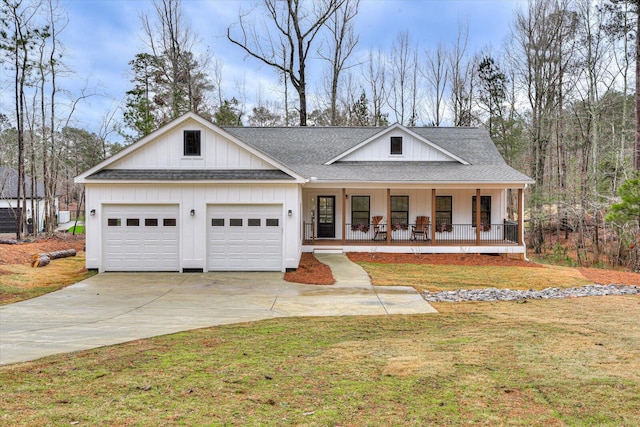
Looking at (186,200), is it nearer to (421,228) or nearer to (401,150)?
(421,228)

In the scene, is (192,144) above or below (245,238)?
above

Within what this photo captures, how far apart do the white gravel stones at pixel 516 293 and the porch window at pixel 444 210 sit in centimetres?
733

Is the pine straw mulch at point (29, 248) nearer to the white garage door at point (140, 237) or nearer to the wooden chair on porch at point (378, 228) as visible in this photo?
the white garage door at point (140, 237)

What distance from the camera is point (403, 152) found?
1972cm

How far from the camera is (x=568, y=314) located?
8867mm

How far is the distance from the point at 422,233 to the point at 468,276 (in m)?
4.99

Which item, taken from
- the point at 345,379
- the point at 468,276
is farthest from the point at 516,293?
the point at 345,379

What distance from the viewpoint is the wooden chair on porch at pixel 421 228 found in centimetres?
1859

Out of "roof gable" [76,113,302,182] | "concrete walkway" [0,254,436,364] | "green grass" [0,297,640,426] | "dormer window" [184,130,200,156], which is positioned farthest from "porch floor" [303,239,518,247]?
"green grass" [0,297,640,426]

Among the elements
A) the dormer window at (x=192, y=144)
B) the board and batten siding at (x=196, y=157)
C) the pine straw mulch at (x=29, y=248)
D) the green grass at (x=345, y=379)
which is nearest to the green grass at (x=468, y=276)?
the green grass at (x=345, y=379)

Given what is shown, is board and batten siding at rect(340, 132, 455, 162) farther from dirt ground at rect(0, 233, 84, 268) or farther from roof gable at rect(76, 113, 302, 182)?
dirt ground at rect(0, 233, 84, 268)

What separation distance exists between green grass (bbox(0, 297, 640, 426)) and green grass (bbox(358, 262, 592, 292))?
192 inches

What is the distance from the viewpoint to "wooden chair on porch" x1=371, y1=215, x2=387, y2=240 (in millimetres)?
18800

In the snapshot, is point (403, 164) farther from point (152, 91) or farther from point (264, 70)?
point (152, 91)
